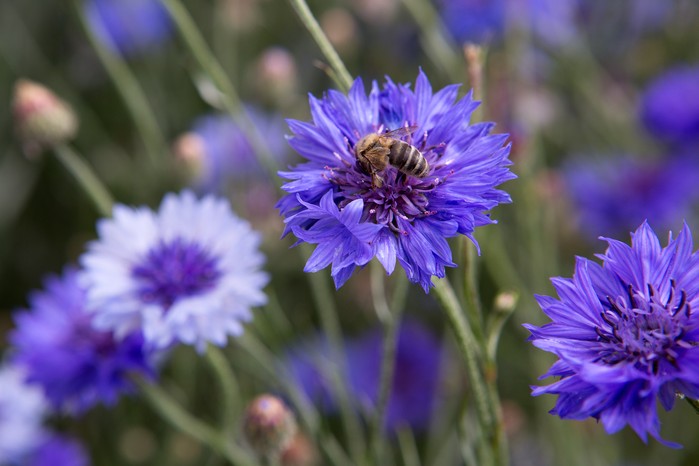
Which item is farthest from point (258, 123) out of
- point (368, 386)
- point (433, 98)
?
point (433, 98)

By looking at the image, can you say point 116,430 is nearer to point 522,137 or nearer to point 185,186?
point 185,186

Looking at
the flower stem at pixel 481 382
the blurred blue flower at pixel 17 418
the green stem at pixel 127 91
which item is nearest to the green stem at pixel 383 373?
the flower stem at pixel 481 382

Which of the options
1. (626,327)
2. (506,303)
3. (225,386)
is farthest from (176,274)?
(626,327)

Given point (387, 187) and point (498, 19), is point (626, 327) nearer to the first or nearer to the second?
point (387, 187)

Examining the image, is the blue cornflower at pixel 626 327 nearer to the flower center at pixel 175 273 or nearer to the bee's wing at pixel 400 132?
the bee's wing at pixel 400 132

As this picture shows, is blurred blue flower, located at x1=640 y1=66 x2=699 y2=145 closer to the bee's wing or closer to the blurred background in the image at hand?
the blurred background

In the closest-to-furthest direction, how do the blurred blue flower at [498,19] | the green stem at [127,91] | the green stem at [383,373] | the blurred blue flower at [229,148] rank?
the green stem at [383,373] < the green stem at [127,91] < the blurred blue flower at [229,148] < the blurred blue flower at [498,19]

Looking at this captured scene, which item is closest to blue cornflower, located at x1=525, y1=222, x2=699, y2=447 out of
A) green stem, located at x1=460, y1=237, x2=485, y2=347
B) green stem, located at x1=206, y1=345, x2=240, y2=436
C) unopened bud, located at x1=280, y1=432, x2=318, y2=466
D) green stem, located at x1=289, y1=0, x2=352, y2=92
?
green stem, located at x1=460, y1=237, x2=485, y2=347
